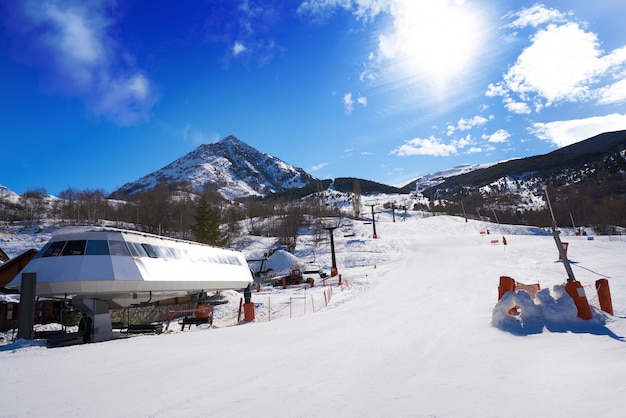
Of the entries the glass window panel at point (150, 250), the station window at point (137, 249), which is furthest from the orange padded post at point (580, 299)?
the glass window panel at point (150, 250)

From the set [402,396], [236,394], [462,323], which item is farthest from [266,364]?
[462,323]

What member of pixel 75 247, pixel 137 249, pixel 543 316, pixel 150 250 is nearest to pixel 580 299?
pixel 543 316

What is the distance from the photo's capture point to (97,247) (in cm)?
1602

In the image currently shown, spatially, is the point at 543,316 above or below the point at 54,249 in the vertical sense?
below

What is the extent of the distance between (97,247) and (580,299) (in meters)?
18.5

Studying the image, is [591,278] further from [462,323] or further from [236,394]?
[236,394]

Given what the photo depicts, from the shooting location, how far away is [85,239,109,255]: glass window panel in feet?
51.9

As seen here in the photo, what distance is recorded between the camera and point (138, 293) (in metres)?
17.1

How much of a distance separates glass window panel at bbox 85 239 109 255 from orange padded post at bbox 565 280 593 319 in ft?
58.5

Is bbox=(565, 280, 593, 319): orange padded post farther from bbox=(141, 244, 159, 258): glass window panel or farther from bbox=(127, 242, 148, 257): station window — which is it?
bbox=(141, 244, 159, 258): glass window panel

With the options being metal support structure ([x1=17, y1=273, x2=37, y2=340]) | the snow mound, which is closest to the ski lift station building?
metal support structure ([x1=17, y1=273, x2=37, y2=340])

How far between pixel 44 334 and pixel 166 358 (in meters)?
11.0

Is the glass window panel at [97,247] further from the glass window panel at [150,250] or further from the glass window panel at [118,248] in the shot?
the glass window panel at [150,250]

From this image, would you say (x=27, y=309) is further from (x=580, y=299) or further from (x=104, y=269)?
(x=580, y=299)
